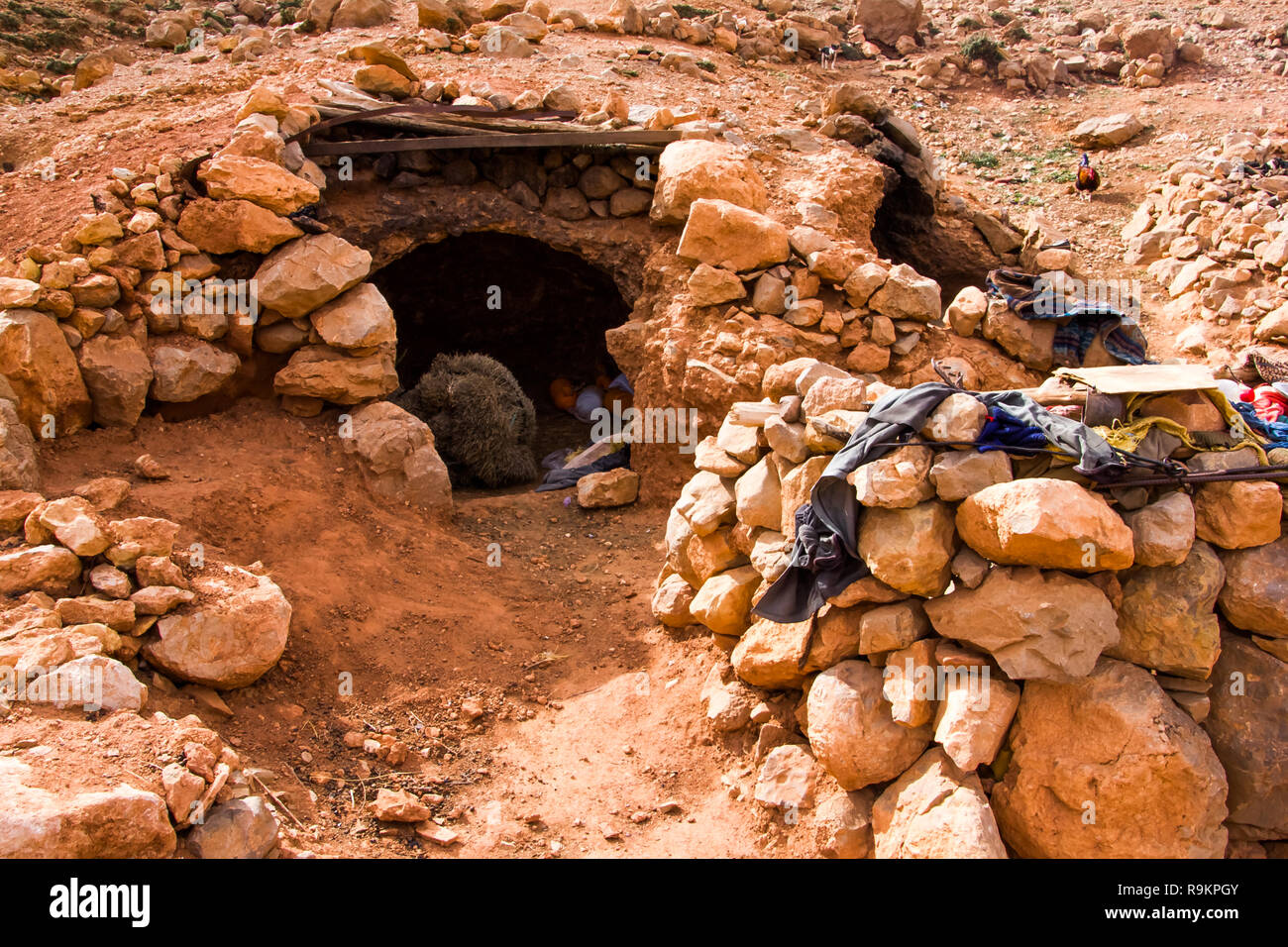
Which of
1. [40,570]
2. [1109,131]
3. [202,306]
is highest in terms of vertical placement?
[1109,131]

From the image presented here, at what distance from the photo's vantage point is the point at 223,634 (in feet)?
12.2

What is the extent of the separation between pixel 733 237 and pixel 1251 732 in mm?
4309

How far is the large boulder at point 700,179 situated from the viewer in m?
6.56

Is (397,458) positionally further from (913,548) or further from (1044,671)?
(1044,671)

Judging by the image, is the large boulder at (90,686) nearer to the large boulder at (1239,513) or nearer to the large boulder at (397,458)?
the large boulder at (397,458)

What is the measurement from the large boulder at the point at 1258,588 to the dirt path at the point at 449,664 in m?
1.83

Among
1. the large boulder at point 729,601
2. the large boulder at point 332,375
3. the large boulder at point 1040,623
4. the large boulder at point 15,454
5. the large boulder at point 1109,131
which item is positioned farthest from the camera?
the large boulder at point 1109,131

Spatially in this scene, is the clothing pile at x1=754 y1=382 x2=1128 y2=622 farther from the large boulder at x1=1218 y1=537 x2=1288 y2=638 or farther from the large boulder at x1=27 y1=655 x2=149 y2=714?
the large boulder at x1=27 y1=655 x2=149 y2=714

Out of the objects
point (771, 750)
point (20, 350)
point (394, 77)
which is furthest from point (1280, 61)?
point (20, 350)

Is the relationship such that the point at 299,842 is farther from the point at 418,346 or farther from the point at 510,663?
the point at 418,346

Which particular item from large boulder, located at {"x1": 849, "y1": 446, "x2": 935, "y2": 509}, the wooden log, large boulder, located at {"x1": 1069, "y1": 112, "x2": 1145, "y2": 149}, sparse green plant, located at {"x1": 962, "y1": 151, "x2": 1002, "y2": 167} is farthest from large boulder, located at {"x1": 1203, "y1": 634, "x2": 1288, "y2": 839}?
large boulder, located at {"x1": 1069, "y1": 112, "x2": 1145, "y2": 149}

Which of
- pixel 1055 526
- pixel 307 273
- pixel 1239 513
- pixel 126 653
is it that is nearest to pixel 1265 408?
pixel 1239 513

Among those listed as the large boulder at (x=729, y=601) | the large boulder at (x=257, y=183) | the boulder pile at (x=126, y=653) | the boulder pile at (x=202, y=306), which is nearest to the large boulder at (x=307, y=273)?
the boulder pile at (x=202, y=306)

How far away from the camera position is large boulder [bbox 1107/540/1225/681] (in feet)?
10.1
